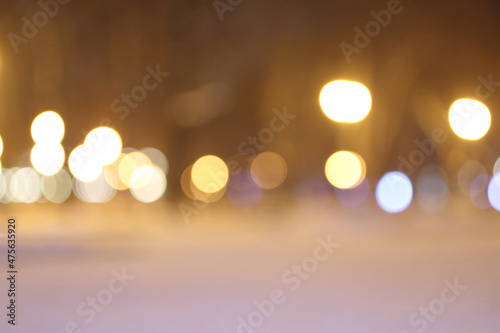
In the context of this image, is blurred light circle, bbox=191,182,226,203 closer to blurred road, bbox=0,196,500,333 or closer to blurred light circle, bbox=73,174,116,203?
blurred light circle, bbox=73,174,116,203

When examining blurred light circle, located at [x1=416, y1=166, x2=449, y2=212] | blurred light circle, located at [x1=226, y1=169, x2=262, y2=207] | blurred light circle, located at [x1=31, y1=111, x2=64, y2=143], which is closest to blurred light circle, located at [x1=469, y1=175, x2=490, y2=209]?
blurred light circle, located at [x1=416, y1=166, x2=449, y2=212]

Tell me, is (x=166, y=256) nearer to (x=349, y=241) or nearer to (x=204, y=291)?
(x=204, y=291)

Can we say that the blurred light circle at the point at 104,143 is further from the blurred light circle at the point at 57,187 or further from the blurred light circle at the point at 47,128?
the blurred light circle at the point at 57,187

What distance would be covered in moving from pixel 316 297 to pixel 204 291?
0.18m

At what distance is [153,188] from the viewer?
133 inches

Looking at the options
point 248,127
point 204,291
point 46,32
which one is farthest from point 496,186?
point 46,32

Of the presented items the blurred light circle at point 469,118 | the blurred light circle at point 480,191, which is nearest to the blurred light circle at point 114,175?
the blurred light circle at point 469,118

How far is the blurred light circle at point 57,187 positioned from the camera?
3.15 metres

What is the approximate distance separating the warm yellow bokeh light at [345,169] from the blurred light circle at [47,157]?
4.99ft

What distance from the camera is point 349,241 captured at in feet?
4.52

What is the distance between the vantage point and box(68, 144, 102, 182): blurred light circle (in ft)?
8.94

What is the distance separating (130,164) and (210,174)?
546mm

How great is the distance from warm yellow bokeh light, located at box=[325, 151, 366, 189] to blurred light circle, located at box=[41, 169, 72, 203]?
165cm

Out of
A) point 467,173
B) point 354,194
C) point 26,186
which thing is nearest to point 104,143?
point 26,186
